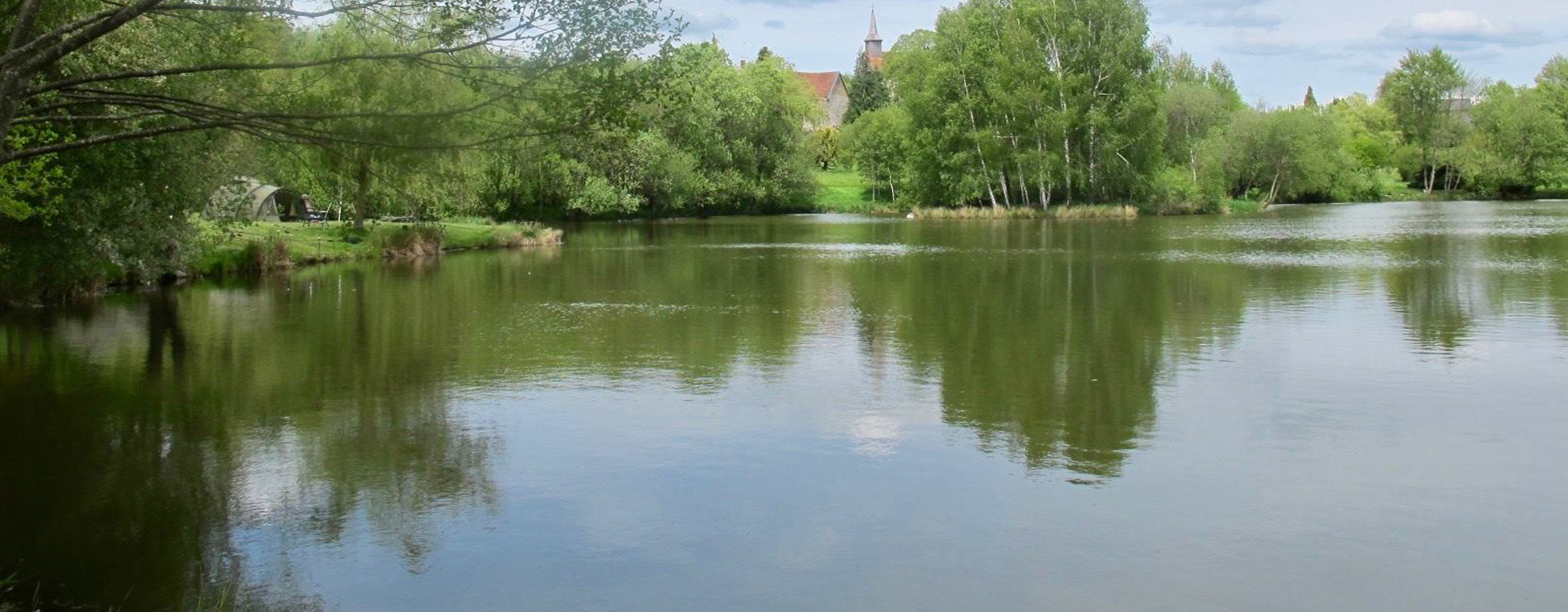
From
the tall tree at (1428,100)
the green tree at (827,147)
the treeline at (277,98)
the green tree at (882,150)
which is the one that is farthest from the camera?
the green tree at (827,147)

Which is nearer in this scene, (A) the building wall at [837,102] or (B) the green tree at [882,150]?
(B) the green tree at [882,150]

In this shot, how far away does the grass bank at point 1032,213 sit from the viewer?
209 ft

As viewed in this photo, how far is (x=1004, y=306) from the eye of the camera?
2295 cm

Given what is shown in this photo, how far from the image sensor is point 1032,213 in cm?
6575

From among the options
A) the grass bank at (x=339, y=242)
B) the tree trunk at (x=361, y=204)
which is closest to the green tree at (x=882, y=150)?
the grass bank at (x=339, y=242)

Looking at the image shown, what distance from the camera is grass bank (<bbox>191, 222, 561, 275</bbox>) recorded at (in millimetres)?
31906

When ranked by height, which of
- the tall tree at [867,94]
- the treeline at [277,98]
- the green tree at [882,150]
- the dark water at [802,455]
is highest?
the tall tree at [867,94]

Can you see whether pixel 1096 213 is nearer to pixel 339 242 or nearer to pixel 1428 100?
pixel 339 242

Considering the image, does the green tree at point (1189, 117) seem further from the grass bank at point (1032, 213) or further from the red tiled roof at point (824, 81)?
the red tiled roof at point (824, 81)

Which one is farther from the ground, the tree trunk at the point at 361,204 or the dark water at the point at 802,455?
the tree trunk at the point at 361,204

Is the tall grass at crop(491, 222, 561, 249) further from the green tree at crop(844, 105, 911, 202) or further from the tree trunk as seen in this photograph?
the green tree at crop(844, 105, 911, 202)

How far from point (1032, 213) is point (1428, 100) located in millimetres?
44301

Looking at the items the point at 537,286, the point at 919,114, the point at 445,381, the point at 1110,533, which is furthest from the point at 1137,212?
the point at 1110,533

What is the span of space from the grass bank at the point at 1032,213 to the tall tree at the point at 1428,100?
39107 millimetres
